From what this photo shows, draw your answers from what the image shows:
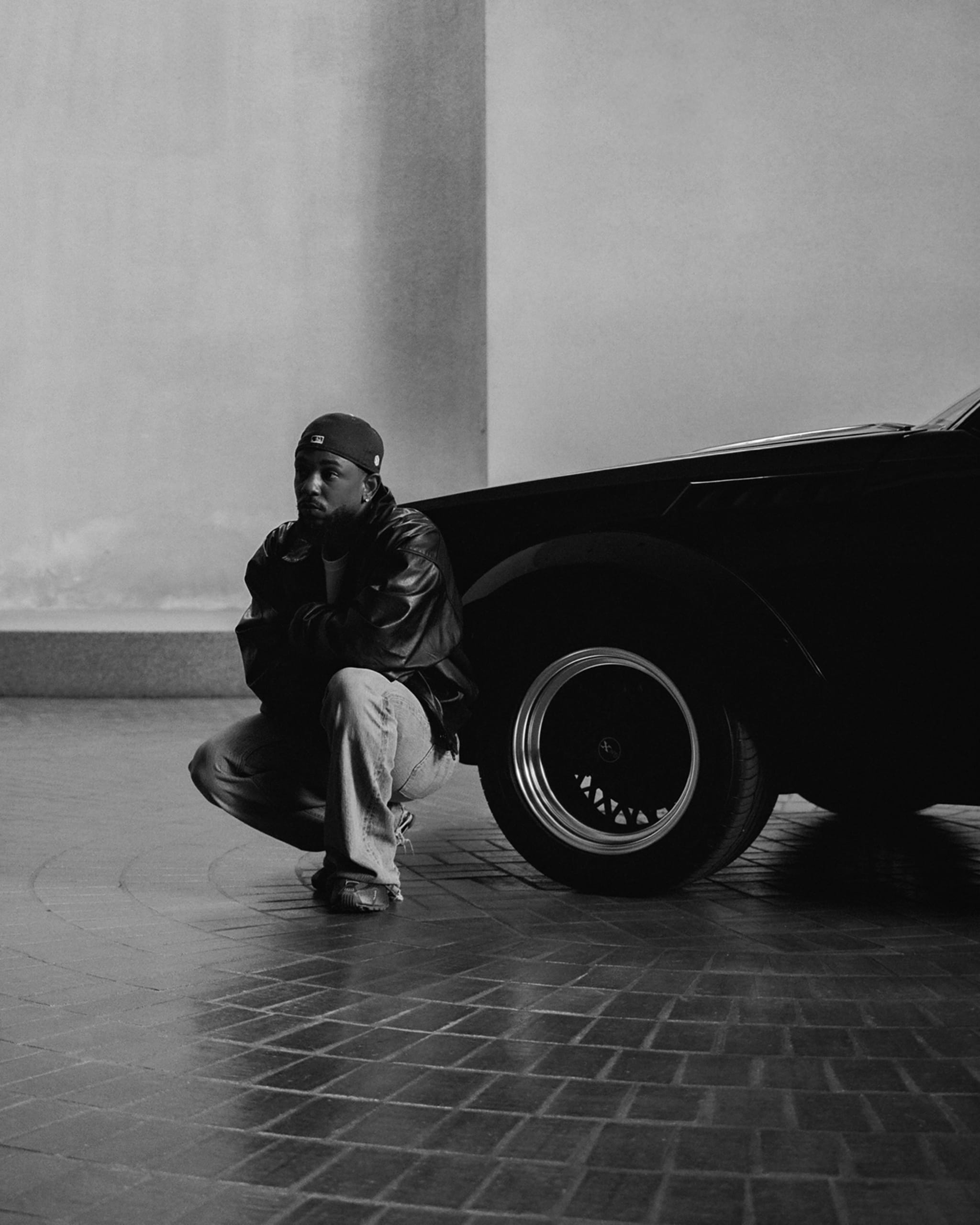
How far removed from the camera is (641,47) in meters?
11.8

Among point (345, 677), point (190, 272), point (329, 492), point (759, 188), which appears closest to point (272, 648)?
point (345, 677)

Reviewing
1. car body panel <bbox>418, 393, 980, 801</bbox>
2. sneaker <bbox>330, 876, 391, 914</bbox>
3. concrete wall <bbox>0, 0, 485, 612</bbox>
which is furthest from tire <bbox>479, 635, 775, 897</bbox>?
concrete wall <bbox>0, 0, 485, 612</bbox>

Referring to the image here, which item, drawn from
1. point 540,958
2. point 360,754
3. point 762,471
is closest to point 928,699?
point 762,471

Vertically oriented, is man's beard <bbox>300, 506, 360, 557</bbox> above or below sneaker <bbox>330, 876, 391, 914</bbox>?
above

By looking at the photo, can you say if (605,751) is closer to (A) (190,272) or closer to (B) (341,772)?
(B) (341,772)

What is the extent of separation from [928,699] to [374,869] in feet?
5.33

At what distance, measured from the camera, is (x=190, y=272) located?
12820 millimetres

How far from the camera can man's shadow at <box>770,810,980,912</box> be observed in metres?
4.50

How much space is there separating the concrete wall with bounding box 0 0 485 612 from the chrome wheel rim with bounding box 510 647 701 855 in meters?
8.50

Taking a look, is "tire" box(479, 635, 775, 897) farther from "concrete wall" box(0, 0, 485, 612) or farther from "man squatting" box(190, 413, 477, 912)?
"concrete wall" box(0, 0, 485, 612)

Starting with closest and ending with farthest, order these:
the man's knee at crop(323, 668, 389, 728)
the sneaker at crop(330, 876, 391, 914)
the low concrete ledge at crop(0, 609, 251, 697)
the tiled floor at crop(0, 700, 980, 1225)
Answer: the tiled floor at crop(0, 700, 980, 1225) < the man's knee at crop(323, 668, 389, 728) < the sneaker at crop(330, 876, 391, 914) < the low concrete ledge at crop(0, 609, 251, 697)

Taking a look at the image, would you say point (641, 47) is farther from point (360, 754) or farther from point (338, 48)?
point (360, 754)

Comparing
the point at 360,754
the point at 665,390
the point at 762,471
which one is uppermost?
the point at 665,390

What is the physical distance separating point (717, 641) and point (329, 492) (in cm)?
120
